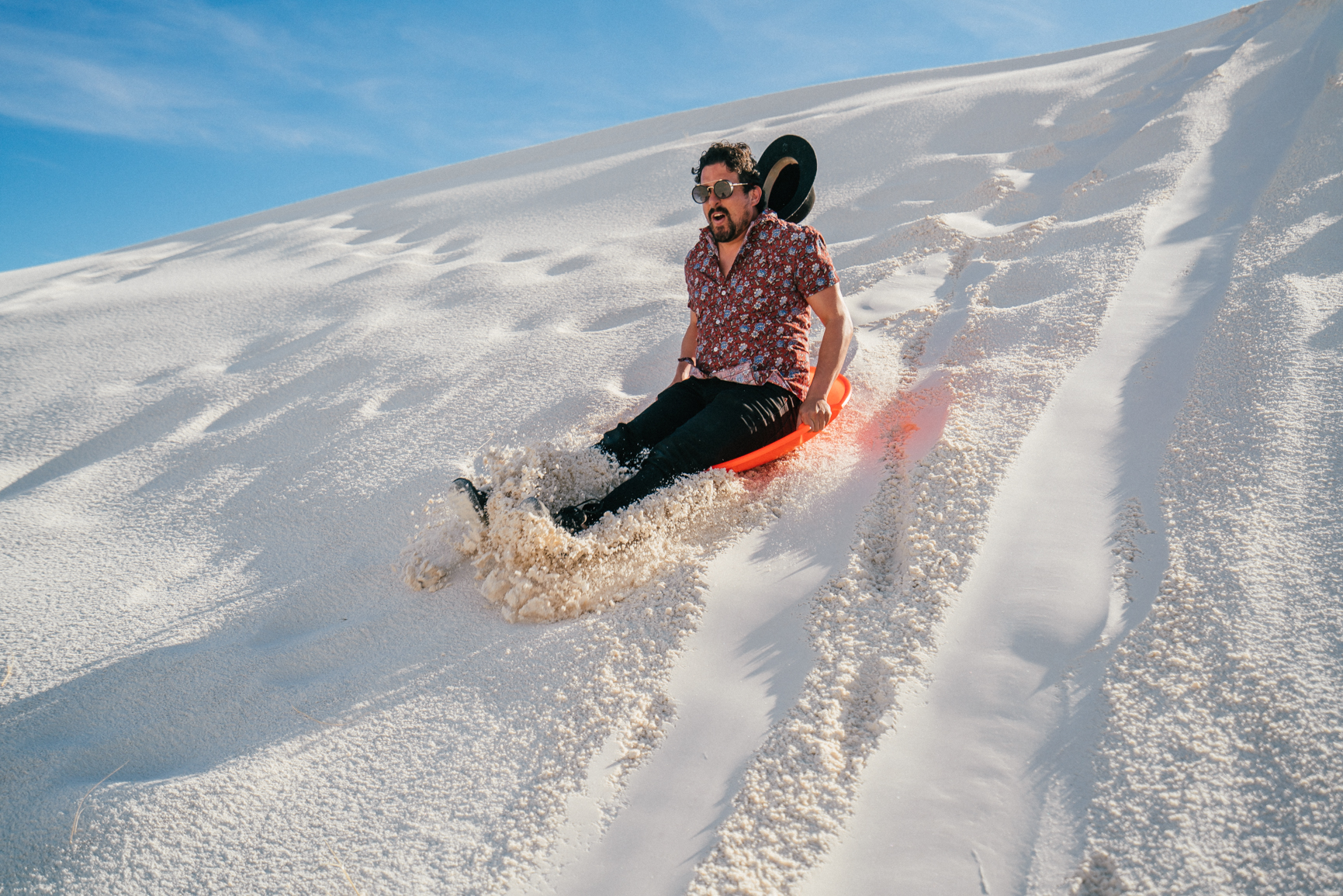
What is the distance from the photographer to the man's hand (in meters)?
1.92

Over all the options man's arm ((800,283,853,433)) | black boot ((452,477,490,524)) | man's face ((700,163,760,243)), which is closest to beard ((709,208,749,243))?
man's face ((700,163,760,243))

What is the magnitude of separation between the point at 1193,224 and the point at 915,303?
1.13 meters

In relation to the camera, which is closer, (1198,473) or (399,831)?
(399,831)

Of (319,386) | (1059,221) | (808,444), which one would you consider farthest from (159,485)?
(1059,221)

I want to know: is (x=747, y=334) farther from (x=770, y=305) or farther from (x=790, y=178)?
(x=790, y=178)

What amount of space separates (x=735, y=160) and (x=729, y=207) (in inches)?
5.3

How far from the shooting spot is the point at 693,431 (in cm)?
188

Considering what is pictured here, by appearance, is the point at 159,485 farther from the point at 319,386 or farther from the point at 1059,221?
the point at 1059,221

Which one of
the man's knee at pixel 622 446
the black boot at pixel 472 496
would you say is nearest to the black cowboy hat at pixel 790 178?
the man's knee at pixel 622 446

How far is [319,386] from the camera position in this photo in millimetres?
2943

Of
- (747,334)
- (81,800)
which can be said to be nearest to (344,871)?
(81,800)

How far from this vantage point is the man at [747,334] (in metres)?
1.94

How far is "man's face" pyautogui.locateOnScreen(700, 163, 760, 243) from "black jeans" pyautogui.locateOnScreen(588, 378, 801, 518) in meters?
0.45

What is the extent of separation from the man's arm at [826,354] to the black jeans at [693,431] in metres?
0.09
